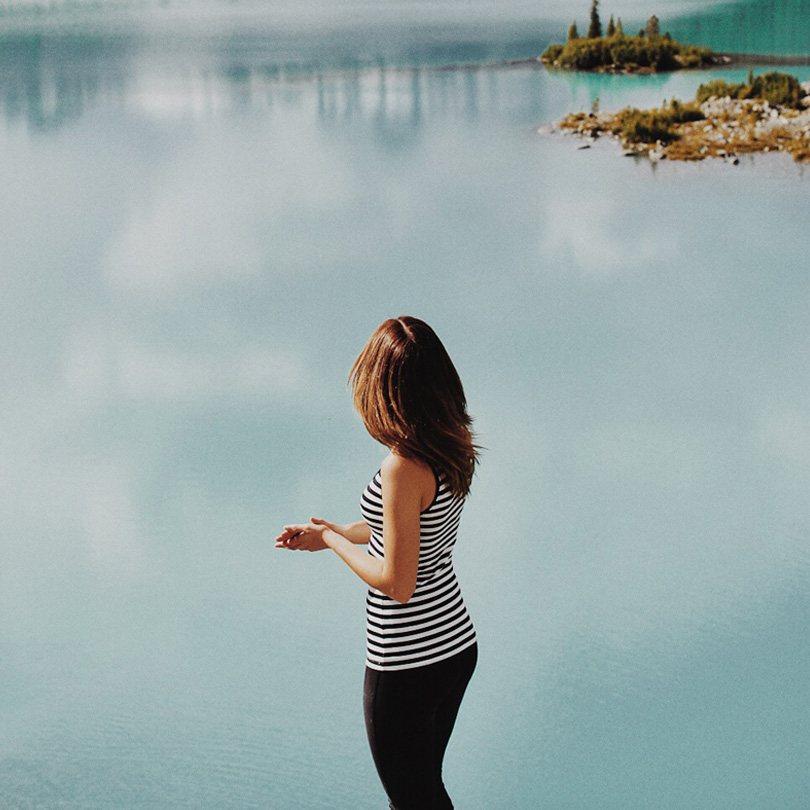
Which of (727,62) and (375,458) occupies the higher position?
(727,62)

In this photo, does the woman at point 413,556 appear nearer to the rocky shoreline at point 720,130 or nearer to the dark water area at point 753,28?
the rocky shoreline at point 720,130

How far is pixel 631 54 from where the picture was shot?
8945 millimetres

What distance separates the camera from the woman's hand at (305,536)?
58.4 inches

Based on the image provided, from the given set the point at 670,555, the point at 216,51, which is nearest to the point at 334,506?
the point at 670,555

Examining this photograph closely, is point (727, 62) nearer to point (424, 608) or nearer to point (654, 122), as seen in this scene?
point (654, 122)

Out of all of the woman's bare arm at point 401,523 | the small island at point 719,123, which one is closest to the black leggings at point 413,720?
the woman's bare arm at point 401,523

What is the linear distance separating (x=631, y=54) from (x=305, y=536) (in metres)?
8.38

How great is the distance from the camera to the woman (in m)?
1.29

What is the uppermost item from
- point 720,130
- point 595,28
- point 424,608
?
point 595,28

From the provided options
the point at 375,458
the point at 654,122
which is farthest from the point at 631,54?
the point at 375,458

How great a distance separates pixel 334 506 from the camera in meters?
2.92

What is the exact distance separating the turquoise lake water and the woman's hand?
0.61 m

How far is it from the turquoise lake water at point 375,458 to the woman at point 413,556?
55 centimetres

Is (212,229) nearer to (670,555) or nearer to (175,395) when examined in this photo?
(175,395)
